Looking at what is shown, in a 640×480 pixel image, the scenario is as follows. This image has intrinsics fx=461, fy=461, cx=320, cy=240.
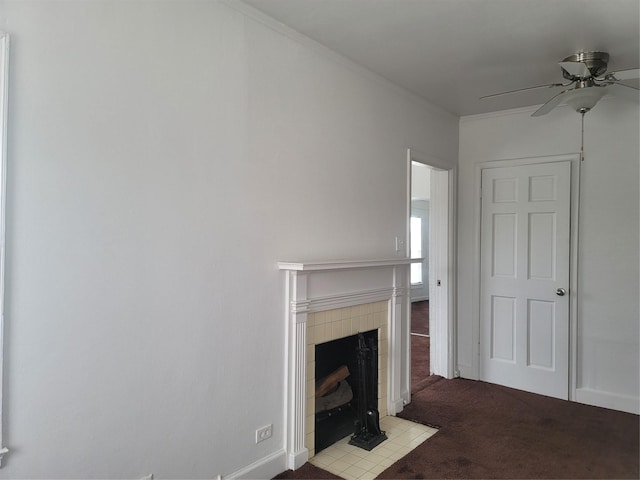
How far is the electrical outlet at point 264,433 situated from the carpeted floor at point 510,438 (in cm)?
25

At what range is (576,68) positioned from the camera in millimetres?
2590

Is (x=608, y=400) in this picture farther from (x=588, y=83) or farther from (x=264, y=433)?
(x=264, y=433)

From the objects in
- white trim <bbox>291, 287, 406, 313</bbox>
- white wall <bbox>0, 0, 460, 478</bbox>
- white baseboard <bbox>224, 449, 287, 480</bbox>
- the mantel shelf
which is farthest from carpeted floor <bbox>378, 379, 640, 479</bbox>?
the mantel shelf

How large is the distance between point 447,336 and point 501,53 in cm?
251

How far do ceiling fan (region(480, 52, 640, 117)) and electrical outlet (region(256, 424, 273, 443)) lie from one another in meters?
2.35

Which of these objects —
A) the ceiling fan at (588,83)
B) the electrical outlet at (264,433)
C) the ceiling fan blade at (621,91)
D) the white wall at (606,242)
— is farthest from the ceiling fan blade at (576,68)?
the electrical outlet at (264,433)

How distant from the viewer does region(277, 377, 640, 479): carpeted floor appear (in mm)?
1540

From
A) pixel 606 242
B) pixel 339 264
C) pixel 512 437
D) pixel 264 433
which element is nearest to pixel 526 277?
pixel 606 242

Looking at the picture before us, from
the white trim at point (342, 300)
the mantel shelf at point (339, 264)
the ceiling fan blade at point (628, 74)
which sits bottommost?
the white trim at point (342, 300)

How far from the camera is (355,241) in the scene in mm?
3158

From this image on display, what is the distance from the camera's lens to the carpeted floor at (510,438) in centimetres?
154

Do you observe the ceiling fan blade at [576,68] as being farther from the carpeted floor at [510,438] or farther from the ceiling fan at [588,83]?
the carpeted floor at [510,438]

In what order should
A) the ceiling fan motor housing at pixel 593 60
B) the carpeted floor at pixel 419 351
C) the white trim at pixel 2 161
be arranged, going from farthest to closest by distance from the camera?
the carpeted floor at pixel 419 351 → the ceiling fan motor housing at pixel 593 60 → the white trim at pixel 2 161

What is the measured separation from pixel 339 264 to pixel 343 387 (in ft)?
3.35
